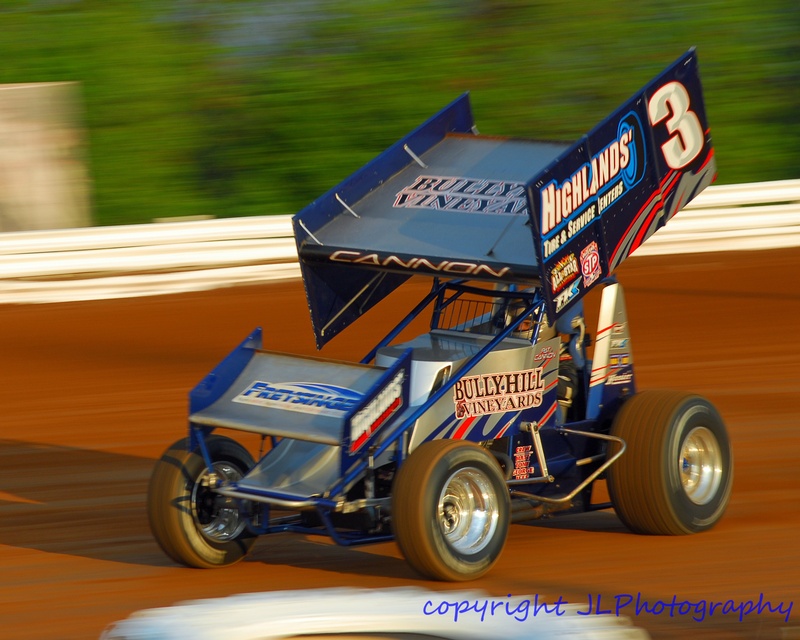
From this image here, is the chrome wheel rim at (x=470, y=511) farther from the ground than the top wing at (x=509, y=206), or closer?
closer

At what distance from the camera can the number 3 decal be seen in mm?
7621

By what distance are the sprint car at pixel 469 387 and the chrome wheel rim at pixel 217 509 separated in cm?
1

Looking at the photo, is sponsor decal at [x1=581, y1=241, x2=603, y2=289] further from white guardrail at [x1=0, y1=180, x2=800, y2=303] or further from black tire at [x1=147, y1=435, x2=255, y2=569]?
white guardrail at [x1=0, y1=180, x2=800, y2=303]

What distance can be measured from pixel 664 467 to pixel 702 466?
533mm

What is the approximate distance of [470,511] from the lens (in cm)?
665

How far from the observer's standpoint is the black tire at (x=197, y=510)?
6758mm

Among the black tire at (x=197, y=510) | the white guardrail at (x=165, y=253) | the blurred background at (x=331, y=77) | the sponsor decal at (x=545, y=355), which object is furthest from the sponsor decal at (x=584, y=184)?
the blurred background at (x=331, y=77)

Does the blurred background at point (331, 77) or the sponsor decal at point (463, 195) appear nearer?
the sponsor decal at point (463, 195)

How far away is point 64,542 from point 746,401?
5621 millimetres

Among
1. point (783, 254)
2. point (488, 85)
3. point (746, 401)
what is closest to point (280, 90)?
point (488, 85)

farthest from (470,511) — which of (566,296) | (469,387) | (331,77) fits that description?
(331,77)

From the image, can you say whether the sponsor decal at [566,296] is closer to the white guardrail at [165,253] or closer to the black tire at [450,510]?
the black tire at [450,510]

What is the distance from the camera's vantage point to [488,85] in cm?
2034

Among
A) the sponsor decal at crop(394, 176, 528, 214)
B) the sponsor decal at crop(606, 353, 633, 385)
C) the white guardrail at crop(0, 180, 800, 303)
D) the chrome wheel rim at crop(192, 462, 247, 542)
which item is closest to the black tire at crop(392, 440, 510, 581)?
the chrome wheel rim at crop(192, 462, 247, 542)
